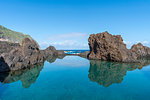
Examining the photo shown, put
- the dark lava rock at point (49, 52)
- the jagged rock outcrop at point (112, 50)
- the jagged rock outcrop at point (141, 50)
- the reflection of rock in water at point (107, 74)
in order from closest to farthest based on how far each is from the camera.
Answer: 1. the reflection of rock in water at point (107, 74)
2. the jagged rock outcrop at point (112, 50)
3. the dark lava rock at point (49, 52)
4. the jagged rock outcrop at point (141, 50)

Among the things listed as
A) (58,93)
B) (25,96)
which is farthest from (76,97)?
(25,96)

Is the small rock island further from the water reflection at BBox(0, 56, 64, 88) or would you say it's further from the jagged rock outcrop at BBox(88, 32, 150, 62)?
the water reflection at BBox(0, 56, 64, 88)

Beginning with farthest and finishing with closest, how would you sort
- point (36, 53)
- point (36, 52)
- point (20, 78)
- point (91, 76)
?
point (36, 52) < point (36, 53) < point (91, 76) < point (20, 78)

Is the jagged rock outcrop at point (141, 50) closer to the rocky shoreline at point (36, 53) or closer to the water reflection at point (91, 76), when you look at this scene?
the rocky shoreline at point (36, 53)

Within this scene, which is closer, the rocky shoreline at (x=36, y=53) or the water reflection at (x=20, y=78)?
the water reflection at (x=20, y=78)

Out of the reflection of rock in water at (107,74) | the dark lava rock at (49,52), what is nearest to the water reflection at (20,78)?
the reflection of rock in water at (107,74)

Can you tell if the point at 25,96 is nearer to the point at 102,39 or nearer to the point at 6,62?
Answer: the point at 6,62

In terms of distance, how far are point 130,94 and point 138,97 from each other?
2.84 feet

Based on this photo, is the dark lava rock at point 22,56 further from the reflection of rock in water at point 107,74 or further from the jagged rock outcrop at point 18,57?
the reflection of rock in water at point 107,74

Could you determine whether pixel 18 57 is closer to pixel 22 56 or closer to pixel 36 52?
pixel 22 56

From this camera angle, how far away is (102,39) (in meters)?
44.5

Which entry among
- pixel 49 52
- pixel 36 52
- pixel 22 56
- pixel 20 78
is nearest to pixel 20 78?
pixel 20 78

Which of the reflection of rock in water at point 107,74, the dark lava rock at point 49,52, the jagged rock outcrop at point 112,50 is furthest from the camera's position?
the dark lava rock at point 49,52

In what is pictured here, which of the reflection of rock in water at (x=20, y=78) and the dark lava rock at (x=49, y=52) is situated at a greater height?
the dark lava rock at (x=49, y=52)
